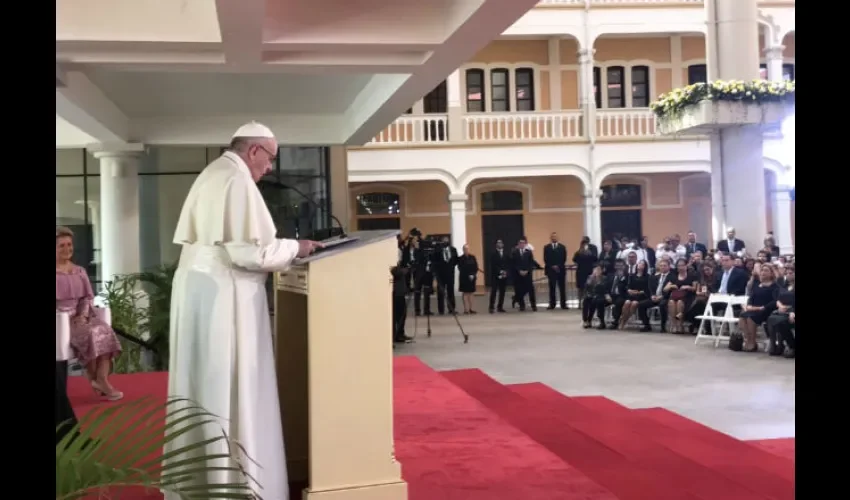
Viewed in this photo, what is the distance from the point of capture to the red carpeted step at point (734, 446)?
15.2 feet

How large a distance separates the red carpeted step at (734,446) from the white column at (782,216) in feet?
51.9

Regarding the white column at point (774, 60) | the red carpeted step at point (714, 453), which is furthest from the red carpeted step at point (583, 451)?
the white column at point (774, 60)

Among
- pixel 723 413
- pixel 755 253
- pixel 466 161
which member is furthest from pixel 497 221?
pixel 723 413

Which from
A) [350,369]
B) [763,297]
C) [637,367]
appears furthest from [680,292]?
[350,369]

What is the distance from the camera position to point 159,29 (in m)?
5.52

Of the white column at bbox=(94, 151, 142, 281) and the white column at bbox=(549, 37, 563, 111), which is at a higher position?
the white column at bbox=(549, 37, 563, 111)

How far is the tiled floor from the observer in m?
7.13

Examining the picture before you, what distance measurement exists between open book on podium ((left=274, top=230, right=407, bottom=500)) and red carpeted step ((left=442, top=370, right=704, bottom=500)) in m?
1.24

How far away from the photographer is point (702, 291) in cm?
1222

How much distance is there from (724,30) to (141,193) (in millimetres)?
9105

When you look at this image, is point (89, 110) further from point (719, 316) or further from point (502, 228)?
point (502, 228)

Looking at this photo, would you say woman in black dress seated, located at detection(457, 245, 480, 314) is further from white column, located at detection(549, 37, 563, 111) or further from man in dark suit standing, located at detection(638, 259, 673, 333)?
white column, located at detection(549, 37, 563, 111)

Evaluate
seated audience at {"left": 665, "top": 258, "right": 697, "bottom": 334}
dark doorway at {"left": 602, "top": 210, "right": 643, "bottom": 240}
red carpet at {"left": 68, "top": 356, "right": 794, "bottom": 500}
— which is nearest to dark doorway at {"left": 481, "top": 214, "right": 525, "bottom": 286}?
dark doorway at {"left": 602, "top": 210, "right": 643, "bottom": 240}
